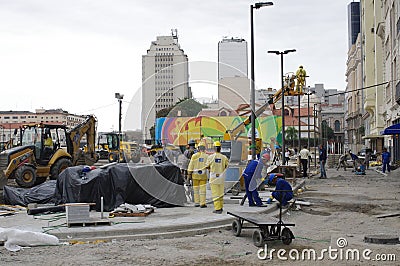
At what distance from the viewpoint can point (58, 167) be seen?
84.0 ft

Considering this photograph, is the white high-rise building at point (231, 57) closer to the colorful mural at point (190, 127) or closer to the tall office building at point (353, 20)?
the colorful mural at point (190, 127)

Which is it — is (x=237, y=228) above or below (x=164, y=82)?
below

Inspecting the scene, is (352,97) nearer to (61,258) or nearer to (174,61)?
(174,61)

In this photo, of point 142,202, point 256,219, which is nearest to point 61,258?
point 256,219

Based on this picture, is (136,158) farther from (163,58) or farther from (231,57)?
(231,57)

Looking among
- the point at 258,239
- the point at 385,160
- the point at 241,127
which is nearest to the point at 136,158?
the point at 241,127

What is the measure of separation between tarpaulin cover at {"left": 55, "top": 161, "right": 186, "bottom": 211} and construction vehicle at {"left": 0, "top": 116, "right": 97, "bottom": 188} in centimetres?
792

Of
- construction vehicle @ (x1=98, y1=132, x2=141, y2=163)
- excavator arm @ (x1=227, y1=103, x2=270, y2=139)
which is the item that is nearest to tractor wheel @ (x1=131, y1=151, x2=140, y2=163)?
construction vehicle @ (x1=98, y1=132, x2=141, y2=163)

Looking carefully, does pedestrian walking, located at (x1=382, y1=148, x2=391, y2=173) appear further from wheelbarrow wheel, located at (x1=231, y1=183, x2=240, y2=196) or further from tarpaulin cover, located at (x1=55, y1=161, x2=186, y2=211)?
tarpaulin cover, located at (x1=55, y1=161, x2=186, y2=211)

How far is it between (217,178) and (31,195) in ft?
20.3

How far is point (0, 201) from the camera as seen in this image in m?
17.9

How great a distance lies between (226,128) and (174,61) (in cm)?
768

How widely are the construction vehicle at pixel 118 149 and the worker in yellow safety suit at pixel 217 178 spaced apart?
3406 mm

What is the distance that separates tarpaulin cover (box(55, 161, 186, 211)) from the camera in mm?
14908
